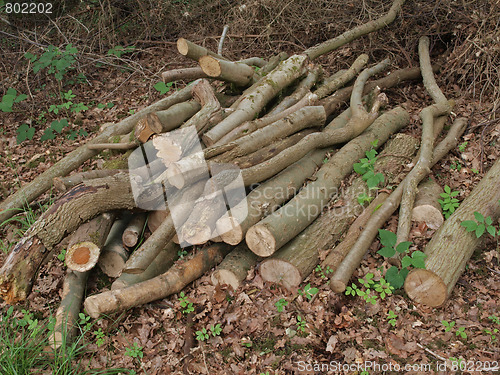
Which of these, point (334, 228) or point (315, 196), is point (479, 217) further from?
point (315, 196)

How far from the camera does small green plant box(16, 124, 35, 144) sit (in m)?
6.48

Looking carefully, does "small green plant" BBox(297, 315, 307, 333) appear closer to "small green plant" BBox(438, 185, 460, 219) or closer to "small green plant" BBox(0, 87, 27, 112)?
"small green plant" BBox(438, 185, 460, 219)

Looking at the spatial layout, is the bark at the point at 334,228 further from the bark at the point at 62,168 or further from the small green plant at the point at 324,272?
the bark at the point at 62,168

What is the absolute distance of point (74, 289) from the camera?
12.6ft

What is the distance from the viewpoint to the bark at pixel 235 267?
3904 mm

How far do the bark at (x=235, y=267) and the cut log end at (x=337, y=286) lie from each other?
2.97 ft

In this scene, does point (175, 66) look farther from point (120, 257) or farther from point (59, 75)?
point (120, 257)

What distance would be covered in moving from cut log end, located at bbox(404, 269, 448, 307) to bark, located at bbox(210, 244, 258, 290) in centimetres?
160

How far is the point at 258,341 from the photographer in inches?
137

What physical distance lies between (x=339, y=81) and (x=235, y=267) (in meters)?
3.85

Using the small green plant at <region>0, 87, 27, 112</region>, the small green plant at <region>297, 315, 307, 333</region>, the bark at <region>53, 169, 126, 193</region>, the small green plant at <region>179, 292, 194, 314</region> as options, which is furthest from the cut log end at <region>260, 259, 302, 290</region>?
the small green plant at <region>0, 87, 27, 112</region>

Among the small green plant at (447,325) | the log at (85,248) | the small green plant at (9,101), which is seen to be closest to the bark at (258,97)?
the log at (85,248)

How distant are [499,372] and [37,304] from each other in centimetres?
440

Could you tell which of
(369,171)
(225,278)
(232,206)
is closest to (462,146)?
(369,171)
